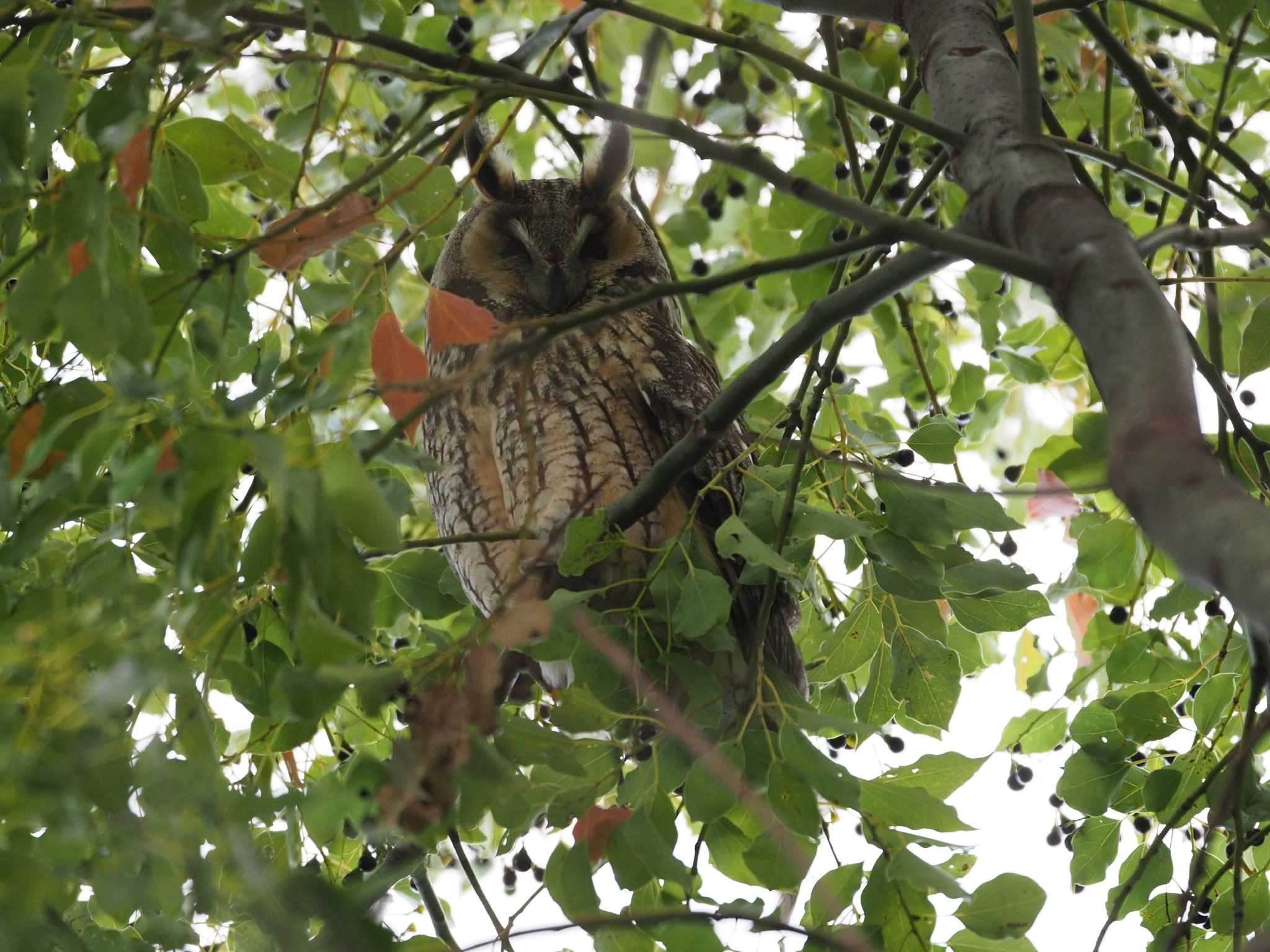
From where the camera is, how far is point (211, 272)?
3.20 ft

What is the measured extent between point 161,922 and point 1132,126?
238 centimetres

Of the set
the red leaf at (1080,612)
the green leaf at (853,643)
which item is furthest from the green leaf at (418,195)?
the red leaf at (1080,612)

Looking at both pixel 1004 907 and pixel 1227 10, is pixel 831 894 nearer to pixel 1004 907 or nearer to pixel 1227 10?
pixel 1004 907

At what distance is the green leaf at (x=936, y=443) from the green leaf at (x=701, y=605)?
39 centimetres

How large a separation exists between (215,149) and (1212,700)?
142cm

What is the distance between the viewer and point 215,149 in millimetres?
1371

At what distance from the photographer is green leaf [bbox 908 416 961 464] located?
148cm

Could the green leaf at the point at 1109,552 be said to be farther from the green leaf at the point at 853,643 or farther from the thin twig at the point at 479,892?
the thin twig at the point at 479,892

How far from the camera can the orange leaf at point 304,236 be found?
3.33 ft

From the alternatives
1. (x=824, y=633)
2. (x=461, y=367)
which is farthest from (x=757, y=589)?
(x=461, y=367)

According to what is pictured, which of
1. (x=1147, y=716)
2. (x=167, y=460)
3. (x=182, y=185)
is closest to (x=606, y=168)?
(x=182, y=185)

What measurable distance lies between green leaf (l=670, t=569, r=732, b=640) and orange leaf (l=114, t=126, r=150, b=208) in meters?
0.65

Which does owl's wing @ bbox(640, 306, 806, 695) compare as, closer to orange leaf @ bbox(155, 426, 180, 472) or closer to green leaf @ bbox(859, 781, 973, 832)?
green leaf @ bbox(859, 781, 973, 832)

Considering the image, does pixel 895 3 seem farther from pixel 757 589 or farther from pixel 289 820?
pixel 289 820
